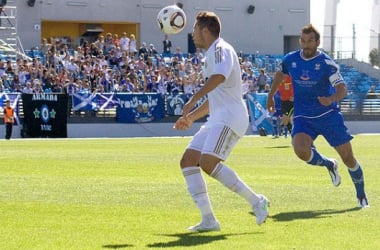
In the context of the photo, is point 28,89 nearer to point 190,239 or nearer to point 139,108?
point 139,108

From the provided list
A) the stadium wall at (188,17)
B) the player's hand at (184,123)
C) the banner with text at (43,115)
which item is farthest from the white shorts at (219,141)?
the stadium wall at (188,17)

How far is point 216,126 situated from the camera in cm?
1015

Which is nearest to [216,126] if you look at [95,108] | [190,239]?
[190,239]

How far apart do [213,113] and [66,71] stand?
111 ft

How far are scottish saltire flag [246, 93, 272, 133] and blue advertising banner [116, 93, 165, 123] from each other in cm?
391

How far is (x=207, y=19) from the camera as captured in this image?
10.1 m

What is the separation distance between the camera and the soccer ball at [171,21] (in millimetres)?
26658

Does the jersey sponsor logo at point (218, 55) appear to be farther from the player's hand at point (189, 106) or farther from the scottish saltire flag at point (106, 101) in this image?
the scottish saltire flag at point (106, 101)

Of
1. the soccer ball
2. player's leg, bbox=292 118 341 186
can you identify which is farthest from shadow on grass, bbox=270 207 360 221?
the soccer ball

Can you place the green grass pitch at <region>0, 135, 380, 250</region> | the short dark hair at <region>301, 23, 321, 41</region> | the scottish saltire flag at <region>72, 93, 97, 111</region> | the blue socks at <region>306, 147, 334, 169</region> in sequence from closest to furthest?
the green grass pitch at <region>0, 135, 380, 250</region> → the short dark hair at <region>301, 23, 321, 41</region> → the blue socks at <region>306, 147, 334, 169</region> → the scottish saltire flag at <region>72, 93, 97, 111</region>

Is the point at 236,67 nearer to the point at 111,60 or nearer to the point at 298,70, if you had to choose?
the point at 298,70

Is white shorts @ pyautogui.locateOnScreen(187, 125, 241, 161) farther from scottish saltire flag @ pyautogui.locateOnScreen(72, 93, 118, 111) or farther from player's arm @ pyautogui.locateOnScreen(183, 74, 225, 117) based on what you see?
scottish saltire flag @ pyautogui.locateOnScreen(72, 93, 118, 111)

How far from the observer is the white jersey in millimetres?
10039

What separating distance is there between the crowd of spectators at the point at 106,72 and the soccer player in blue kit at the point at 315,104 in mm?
29588
